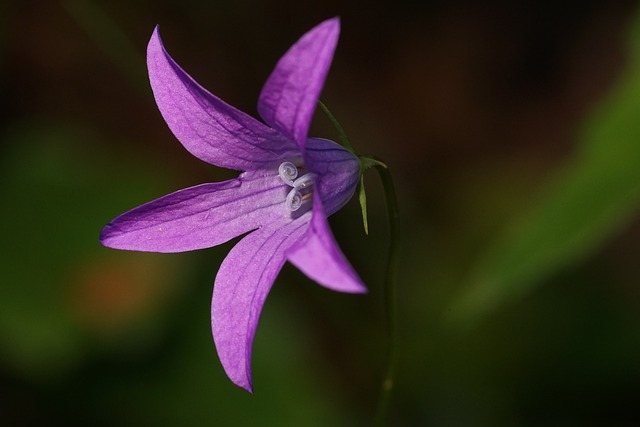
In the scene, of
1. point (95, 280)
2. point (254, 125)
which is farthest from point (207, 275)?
point (254, 125)

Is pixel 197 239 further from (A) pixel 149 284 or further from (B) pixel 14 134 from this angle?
(B) pixel 14 134

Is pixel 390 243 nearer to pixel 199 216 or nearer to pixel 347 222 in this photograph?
pixel 199 216

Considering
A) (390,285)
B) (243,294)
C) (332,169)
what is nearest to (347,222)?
(390,285)

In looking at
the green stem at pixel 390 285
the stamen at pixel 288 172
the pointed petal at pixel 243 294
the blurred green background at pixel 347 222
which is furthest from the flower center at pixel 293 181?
the blurred green background at pixel 347 222

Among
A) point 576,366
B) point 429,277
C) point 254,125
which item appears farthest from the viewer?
point 429,277

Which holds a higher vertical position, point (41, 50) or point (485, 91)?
point (41, 50)

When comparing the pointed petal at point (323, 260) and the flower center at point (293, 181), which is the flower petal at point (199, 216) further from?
the pointed petal at point (323, 260)
